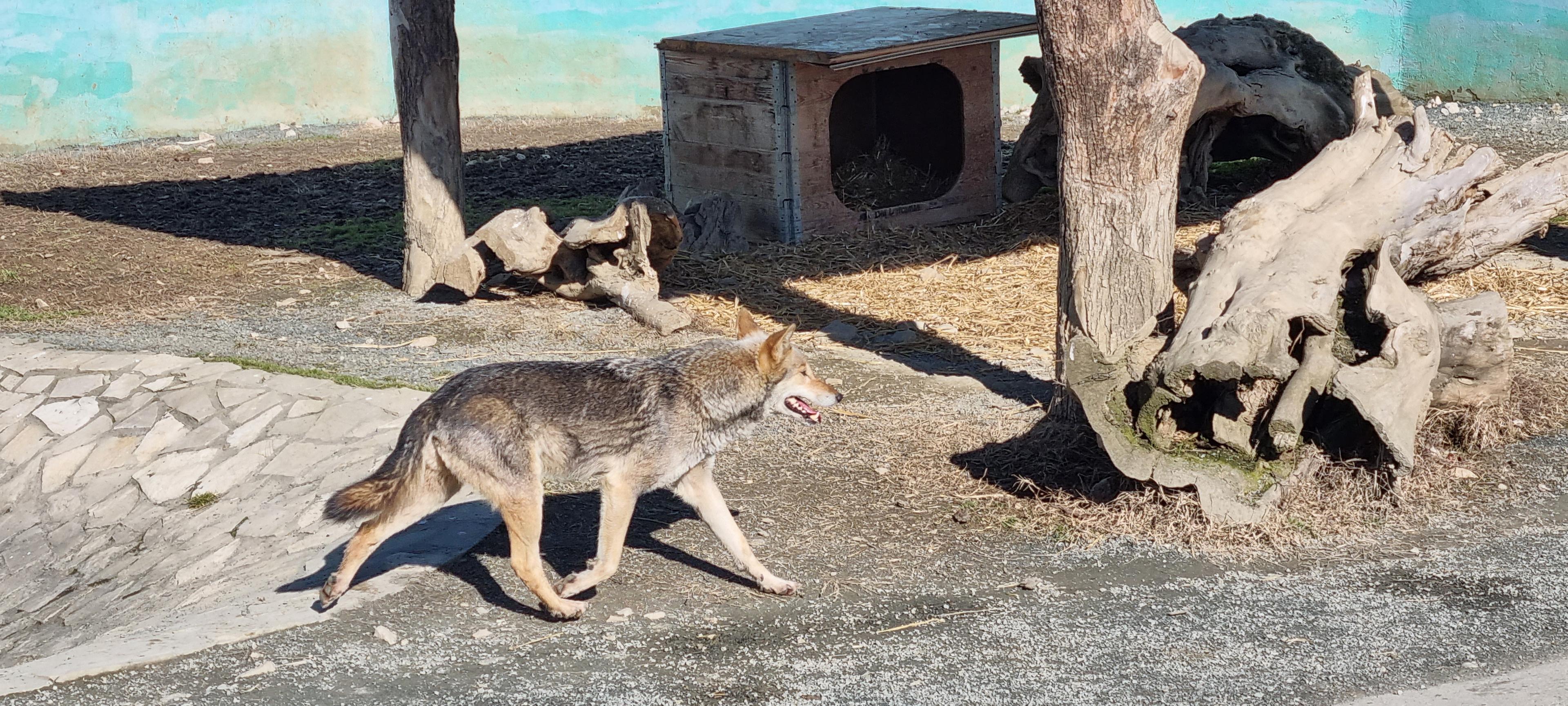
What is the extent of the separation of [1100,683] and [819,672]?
880mm

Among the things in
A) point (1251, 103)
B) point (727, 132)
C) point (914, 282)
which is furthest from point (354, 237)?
point (1251, 103)

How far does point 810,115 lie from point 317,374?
15.4 ft

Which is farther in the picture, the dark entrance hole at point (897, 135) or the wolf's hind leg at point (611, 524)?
the dark entrance hole at point (897, 135)

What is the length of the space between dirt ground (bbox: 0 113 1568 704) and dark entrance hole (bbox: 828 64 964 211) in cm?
226

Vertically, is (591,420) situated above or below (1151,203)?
below

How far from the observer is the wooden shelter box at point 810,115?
11.4 metres

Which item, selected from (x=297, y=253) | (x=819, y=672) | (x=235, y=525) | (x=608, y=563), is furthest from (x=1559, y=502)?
(x=297, y=253)

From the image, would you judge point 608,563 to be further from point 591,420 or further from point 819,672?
point 819,672

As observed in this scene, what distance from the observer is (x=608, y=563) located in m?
5.23

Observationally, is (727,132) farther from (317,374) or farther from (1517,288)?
(1517,288)

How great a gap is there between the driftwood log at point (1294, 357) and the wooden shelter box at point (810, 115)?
4.58 metres

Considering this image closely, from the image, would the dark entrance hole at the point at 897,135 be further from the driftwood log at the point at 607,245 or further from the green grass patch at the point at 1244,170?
the driftwood log at the point at 607,245

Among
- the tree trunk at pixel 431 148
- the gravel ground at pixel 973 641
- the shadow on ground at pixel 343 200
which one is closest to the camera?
the gravel ground at pixel 973 641

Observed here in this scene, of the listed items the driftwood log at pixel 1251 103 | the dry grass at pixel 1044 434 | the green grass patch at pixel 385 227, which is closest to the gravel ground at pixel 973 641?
the dry grass at pixel 1044 434
